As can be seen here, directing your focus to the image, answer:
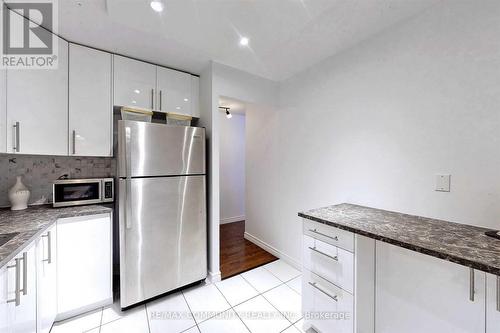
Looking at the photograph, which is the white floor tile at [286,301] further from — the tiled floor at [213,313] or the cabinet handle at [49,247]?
the cabinet handle at [49,247]

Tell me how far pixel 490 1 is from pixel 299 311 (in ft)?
8.37

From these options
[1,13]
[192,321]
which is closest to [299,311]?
[192,321]

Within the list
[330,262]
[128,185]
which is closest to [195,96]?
[128,185]

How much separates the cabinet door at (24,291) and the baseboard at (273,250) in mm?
2277

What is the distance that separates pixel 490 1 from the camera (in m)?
1.18

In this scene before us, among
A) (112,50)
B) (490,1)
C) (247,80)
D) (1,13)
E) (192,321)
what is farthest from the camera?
(247,80)

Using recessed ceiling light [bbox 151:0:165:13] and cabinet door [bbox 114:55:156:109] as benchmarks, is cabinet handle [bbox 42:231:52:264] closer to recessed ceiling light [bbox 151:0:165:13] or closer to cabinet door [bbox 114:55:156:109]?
cabinet door [bbox 114:55:156:109]

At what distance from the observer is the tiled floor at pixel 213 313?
1.56 meters

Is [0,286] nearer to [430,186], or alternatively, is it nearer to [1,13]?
A: [1,13]

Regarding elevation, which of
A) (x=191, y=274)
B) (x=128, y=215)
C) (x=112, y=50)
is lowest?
(x=191, y=274)

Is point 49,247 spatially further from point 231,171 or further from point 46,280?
point 231,171

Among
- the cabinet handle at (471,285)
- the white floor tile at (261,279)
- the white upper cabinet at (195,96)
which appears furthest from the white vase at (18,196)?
the cabinet handle at (471,285)

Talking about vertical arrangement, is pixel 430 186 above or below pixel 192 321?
above

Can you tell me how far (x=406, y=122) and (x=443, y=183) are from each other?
503 mm
